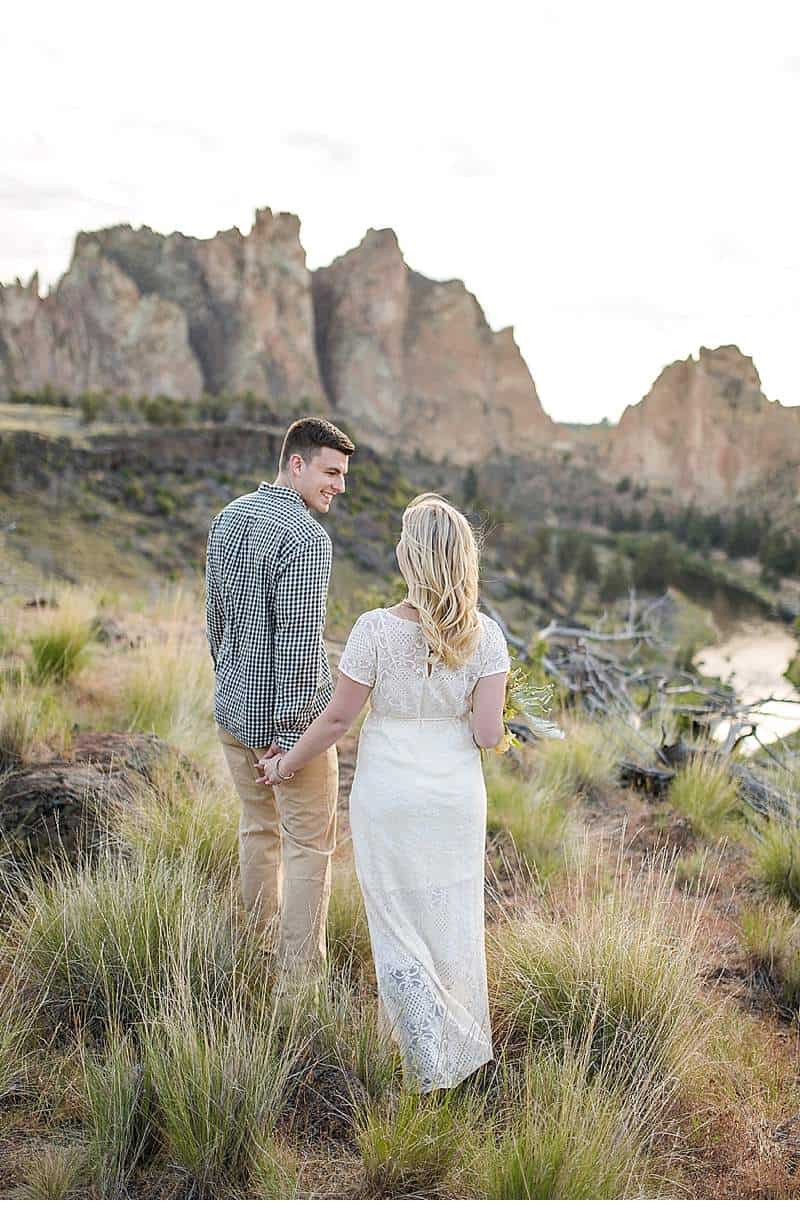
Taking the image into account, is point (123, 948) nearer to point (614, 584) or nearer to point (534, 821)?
point (534, 821)

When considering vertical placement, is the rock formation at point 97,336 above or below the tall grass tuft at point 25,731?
above

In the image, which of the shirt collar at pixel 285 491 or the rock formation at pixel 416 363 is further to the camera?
the rock formation at pixel 416 363

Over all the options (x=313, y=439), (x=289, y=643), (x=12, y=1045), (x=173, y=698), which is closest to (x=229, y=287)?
(x=173, y=698)

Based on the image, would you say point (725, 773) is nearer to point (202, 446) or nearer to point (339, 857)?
point (339, 857)

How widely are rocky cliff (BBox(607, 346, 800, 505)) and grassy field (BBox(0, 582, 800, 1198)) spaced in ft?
300

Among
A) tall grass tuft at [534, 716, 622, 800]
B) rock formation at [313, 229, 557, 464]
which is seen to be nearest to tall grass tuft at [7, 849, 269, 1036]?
tall grass tuft at [534, 716, 622, 800]

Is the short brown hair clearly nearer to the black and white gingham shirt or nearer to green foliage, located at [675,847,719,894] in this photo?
the black and white gingham shirt

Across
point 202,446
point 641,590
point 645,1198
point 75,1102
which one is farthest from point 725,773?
point 641,590

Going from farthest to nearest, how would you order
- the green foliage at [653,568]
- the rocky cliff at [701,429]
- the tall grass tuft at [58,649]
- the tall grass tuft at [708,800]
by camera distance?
the rocky cliff at [701,429], the green foliage at [653,568], the tall grass tuft at [58,649], the tall grass tuft at [708,800]

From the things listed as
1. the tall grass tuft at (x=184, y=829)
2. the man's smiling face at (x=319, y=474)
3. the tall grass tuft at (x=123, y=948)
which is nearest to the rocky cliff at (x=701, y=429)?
the tall grass tuft at (x=184, y=829)

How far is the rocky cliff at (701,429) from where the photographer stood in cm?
9394

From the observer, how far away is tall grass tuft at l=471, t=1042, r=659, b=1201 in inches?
87.1

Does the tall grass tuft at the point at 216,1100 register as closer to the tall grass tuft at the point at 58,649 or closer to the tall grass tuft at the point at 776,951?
the tall grass tuft at the point at 776,951

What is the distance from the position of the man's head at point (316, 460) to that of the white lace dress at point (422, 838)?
597 mm
